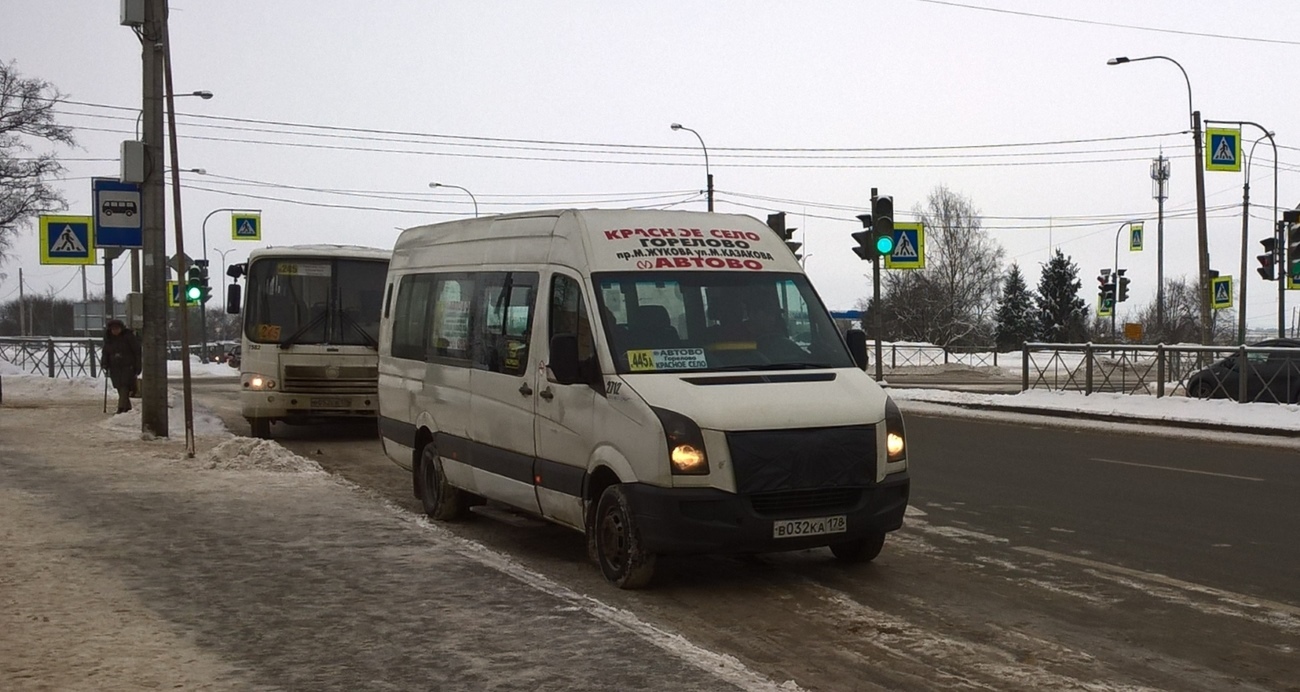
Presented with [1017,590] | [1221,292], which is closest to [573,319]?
[1017,590]

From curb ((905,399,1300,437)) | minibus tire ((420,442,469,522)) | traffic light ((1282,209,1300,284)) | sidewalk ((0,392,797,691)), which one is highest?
traffic light ((1282,209,1300,284))

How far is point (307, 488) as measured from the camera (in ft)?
41.9

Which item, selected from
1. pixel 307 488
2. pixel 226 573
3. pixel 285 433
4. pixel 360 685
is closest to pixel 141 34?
pixel 285 433

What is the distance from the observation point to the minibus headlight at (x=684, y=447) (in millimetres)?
7590

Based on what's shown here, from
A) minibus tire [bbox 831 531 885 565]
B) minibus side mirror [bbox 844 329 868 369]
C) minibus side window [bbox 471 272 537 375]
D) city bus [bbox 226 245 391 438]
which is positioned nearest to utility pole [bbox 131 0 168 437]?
city bus [bbox 226 245 391 438]

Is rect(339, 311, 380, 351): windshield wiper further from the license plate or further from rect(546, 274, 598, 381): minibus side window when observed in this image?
the license plate

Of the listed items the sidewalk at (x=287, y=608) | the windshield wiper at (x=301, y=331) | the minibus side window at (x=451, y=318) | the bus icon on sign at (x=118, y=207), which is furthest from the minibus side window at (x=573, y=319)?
the bus icon on sign at (x=118, y=207)

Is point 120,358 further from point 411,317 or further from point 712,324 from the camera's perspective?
point 712,324

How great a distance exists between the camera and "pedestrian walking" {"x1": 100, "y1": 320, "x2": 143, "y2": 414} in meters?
23.0

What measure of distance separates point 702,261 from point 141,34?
12.1m

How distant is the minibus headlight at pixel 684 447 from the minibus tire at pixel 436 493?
3.56 metres

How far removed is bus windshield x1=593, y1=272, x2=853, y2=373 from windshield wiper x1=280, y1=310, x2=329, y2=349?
1092 centimetres

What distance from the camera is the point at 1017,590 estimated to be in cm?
795

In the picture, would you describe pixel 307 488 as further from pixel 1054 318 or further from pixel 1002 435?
pixel 1054 318
